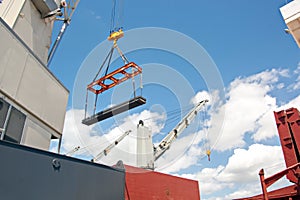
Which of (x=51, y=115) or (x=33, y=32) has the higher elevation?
(x=33, y=32)

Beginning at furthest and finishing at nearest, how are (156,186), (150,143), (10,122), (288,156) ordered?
(150,143)
(156,186)
(288,156)
(10,122)

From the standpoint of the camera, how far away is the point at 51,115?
6754 millimetres

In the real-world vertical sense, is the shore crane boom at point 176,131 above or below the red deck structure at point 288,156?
above

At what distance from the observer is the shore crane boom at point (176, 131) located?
26.0 m

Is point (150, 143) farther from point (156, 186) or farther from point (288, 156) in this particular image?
point (288, 156)

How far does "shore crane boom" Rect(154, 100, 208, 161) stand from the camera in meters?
26.0

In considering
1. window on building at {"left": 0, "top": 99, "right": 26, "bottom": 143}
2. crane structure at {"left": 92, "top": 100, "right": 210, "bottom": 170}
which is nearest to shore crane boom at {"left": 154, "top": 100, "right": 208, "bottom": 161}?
crane structure at {"left": 92, "top": 100, "right": 210, "bottom": 170}

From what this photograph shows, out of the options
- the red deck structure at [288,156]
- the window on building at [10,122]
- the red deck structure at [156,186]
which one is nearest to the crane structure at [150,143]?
the red deck structure at [156,186]

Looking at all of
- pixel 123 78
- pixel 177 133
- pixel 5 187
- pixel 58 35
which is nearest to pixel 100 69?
pixel 123 78

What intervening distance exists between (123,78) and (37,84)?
8.51 m

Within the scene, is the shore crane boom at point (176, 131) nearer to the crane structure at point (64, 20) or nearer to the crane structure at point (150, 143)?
the crane structure at point (150, 143)

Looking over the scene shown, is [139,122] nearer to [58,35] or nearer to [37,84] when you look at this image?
[58,35]

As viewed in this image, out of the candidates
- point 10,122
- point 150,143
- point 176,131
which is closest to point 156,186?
point 10,122

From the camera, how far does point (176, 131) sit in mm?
28891
